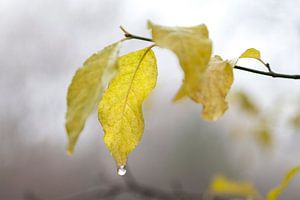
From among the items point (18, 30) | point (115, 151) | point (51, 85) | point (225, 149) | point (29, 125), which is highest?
point (115, 151)

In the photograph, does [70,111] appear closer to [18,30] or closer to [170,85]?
[170,85]

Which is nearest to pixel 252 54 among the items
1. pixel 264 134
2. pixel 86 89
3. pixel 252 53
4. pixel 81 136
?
pixel 252 53

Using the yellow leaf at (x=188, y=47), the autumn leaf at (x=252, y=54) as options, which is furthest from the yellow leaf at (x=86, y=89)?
the autumn leaf at (x=252, y=54)

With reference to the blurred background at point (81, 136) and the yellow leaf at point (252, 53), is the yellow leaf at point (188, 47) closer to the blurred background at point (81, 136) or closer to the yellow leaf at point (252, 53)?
the yellow leaf at point (252, 53)

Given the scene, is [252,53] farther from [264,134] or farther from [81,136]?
[81,136]

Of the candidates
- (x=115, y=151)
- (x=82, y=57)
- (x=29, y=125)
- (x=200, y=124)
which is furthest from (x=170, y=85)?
(x=115, y=151)
